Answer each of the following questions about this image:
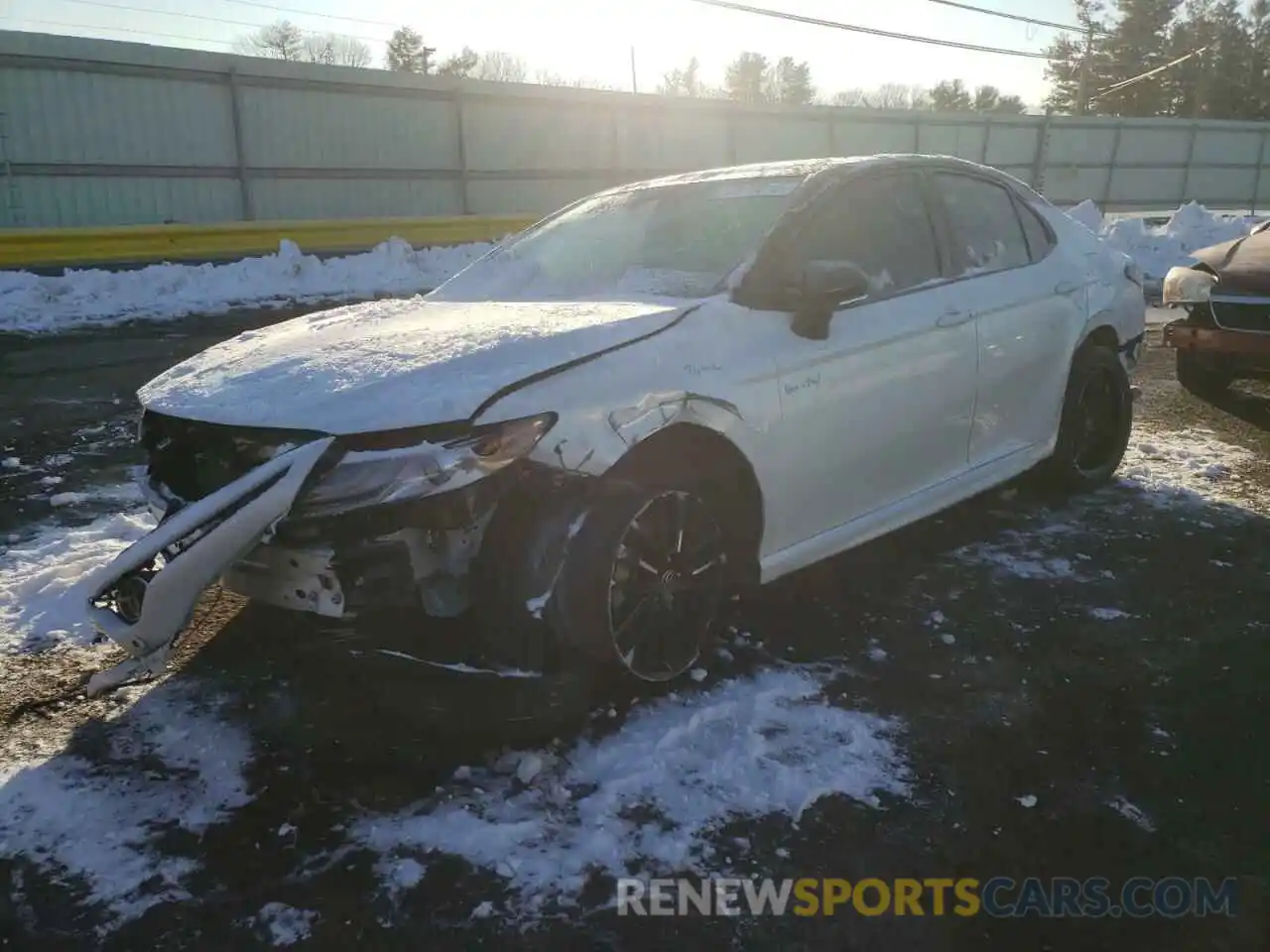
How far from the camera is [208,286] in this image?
12.8 m

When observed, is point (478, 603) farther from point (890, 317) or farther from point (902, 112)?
point (902, 112)

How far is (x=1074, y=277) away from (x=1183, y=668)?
7.16 feet

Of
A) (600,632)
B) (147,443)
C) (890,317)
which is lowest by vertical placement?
(600,632)

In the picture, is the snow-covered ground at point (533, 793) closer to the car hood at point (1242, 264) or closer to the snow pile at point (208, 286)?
the car hood at point (1242, 264)

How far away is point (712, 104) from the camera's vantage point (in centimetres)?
2103

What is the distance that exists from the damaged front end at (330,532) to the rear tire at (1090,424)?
3.18 metres

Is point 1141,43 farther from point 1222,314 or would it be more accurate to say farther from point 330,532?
point 330,532

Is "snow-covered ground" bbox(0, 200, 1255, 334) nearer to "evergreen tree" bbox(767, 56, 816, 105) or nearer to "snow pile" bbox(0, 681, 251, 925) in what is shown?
"snow pile" bbox(0, 681, 251, 925)

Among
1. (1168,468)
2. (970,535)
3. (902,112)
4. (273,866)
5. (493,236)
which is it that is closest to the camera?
(273,866)

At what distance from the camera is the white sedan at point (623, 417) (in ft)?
7.99

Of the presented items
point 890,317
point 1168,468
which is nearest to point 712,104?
point 1168,468

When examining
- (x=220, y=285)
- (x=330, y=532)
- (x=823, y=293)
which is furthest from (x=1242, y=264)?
(x=220, y=285)

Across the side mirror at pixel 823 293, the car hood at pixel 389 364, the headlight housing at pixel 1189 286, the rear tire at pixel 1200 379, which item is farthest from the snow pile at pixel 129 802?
the rear tire at pixel 1200 379

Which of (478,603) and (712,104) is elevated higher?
(712,104)
